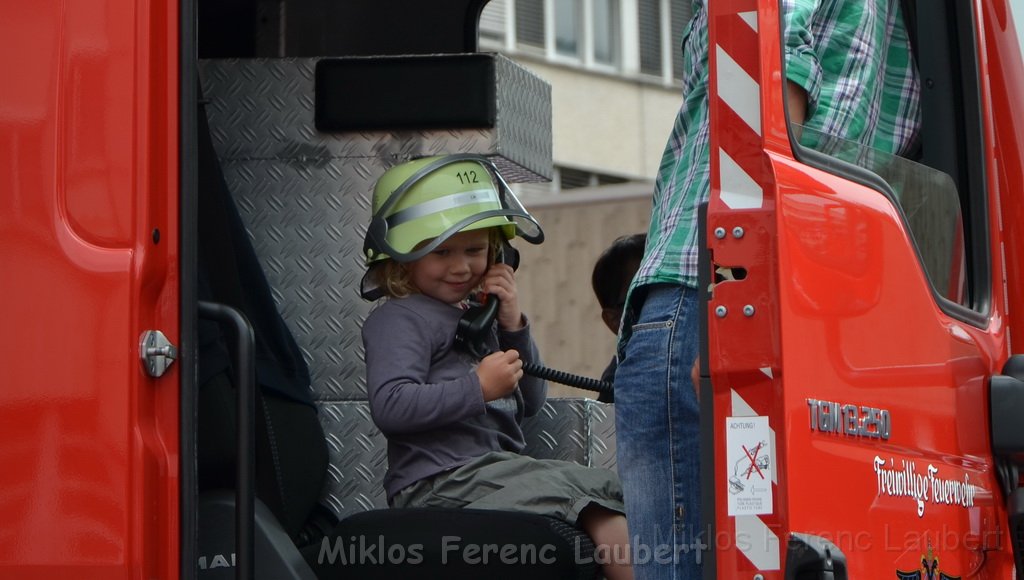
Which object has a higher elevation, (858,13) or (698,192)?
(858,13)

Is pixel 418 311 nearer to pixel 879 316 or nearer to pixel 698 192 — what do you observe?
pixel 698 192

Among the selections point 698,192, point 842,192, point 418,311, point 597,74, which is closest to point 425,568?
point 418,311

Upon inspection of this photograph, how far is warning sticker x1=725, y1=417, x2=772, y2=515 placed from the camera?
7.25 ft

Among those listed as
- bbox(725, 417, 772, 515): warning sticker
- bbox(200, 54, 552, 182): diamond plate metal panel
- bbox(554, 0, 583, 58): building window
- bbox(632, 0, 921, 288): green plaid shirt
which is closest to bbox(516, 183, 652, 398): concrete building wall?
bbox(200, 54, 552, 182): diamond plate metal panel

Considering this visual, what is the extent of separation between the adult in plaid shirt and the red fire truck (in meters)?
0.13

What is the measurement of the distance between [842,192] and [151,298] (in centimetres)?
104

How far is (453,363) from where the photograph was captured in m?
3.54

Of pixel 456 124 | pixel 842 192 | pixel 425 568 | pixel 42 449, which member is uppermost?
pixel 456 124

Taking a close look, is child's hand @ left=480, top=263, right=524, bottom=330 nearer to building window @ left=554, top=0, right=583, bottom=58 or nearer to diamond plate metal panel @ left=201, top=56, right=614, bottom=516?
diamond plate metal panel @ left=201, top=56, right=614, bottom=516

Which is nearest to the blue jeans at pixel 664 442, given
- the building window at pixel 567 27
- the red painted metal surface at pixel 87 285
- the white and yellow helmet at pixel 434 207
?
the red painted metal surface at pixel 87 285

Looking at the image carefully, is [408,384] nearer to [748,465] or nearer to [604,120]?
[748,465]

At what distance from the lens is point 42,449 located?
2.27 m

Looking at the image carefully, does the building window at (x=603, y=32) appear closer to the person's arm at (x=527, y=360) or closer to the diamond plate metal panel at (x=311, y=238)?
the diamond plate metal panel at (x=311, y=238)

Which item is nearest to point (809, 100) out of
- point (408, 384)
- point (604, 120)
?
point (408, 384)
